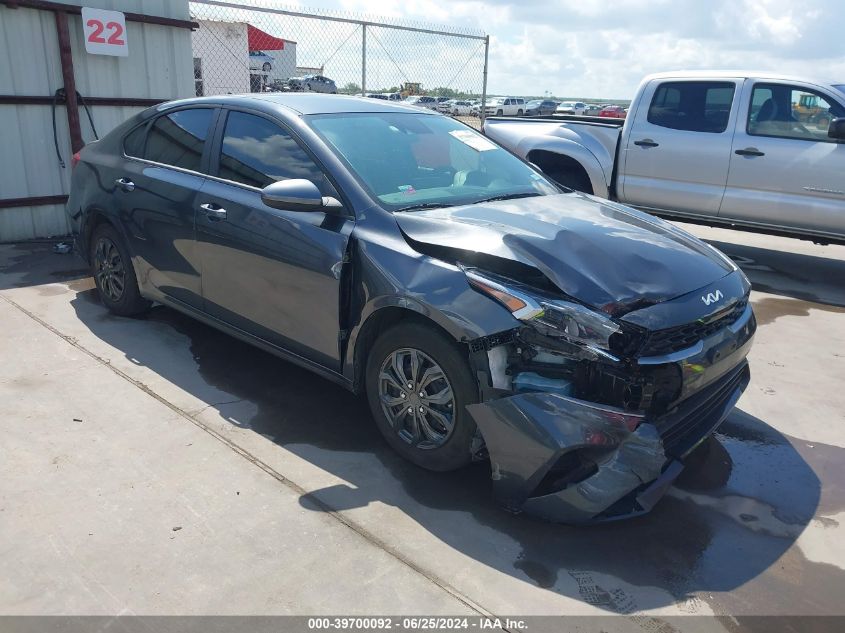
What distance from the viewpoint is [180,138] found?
179 inches

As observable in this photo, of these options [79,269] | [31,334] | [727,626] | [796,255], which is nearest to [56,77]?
[79,269]

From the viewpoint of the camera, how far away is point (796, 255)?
8.48 meters

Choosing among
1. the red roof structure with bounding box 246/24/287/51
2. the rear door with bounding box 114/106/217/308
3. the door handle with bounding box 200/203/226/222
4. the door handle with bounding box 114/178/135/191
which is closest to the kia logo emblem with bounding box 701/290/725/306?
the door handle with bounding box 200/203/226/222

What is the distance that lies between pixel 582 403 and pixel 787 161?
5.62 m

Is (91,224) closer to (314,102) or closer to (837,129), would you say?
(314,102)

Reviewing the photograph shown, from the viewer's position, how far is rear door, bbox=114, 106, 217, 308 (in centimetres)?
432

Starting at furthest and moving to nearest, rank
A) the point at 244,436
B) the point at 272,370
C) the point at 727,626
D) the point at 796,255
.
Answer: the point at 796,255, the point at 272,370, the point at 244,436, the point at 727,626

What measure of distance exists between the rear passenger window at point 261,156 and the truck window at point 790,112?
18.1 ft

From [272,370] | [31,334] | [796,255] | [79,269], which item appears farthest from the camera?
[796,255]

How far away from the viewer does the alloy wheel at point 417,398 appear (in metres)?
3.08

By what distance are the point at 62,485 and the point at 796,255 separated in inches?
334

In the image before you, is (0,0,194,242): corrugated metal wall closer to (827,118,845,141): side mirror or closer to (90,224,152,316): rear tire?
(90,224,152,316): rear tire

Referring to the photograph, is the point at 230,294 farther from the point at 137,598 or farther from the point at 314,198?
the point at 137,598

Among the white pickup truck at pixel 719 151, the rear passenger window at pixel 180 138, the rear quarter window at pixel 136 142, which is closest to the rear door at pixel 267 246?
the rear passenger window at pixel 180 138
